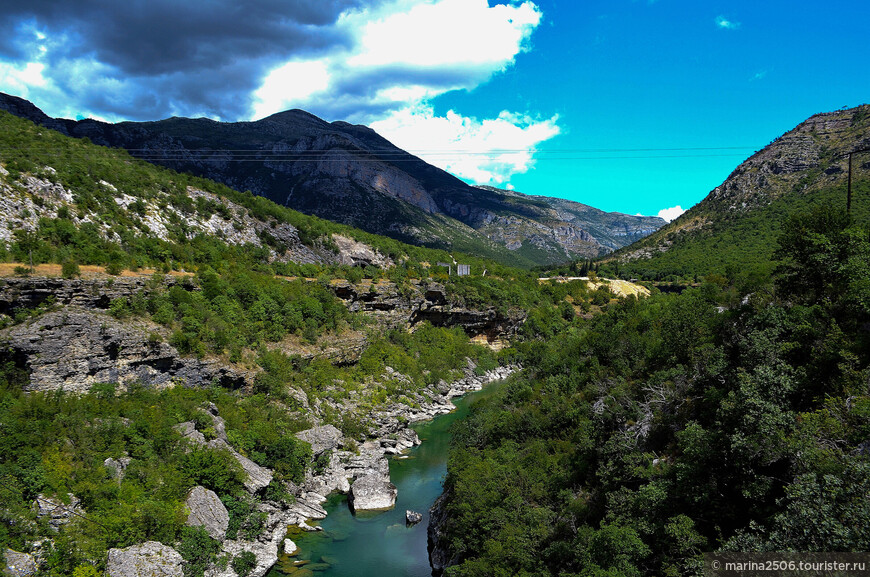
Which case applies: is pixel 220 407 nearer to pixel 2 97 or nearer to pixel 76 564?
pixel 76 564

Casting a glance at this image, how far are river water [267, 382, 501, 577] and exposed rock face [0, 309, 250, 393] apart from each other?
12933 millimetres

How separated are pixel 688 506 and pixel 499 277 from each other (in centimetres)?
7612

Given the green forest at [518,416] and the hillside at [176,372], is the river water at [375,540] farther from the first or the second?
the green forest at [518,416]

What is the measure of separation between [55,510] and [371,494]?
15611mm

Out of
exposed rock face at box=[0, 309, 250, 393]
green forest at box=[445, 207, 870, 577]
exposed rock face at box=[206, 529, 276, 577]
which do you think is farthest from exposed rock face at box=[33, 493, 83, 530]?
green forest at box=[445, 207, 870, 577]

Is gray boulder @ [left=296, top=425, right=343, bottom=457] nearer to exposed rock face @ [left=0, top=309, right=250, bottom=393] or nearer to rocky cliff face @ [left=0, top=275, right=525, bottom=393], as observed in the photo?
rocky cliff face @ [left=0, top=275, right=525, bottom=393]

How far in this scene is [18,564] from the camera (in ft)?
50.8

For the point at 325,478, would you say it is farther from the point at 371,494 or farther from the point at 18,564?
the point at 18,564

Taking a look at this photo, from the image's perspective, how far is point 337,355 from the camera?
44594 millimetres

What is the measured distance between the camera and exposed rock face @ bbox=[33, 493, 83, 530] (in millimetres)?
17750

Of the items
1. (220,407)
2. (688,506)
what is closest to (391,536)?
(220,407)

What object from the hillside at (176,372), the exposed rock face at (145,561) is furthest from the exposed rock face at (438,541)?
the exposed rock face at (145,561)

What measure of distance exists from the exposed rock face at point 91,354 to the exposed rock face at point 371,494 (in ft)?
40.4

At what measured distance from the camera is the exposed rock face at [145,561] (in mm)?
17297
